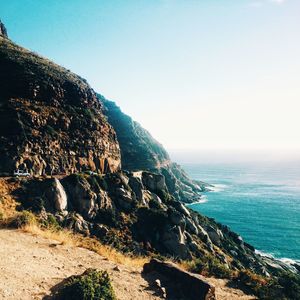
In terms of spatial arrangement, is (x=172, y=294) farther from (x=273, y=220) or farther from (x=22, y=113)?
(x=273, y=220)

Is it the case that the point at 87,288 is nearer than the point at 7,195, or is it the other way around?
the point at 87,288

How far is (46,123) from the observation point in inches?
2638

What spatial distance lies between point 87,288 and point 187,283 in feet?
18.1

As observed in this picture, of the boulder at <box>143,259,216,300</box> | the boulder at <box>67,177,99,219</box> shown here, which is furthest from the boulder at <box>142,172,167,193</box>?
the boulder at <box>143,259,216,300</box>

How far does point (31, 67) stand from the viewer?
252 feet

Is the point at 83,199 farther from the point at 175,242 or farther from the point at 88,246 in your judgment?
the point at 88,246

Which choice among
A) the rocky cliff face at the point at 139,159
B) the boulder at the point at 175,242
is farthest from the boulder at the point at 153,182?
the rocky cliff face at the point at 139,159

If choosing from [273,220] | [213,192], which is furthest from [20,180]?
[213,192]

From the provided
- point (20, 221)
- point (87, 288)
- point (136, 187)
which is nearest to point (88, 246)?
point (20, 221)

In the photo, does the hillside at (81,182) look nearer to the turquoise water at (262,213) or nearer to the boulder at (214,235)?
the boulder at (214,235)

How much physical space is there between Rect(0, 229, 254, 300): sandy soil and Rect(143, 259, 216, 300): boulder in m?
1.27

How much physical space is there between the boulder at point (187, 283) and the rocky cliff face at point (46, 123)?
145ft

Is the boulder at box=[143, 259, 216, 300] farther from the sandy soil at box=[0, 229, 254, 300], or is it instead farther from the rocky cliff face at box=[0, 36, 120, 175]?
the rocky cliff face at box=[0, 36, 120, 175]

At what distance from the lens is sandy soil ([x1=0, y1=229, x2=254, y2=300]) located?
12672 millimetres
